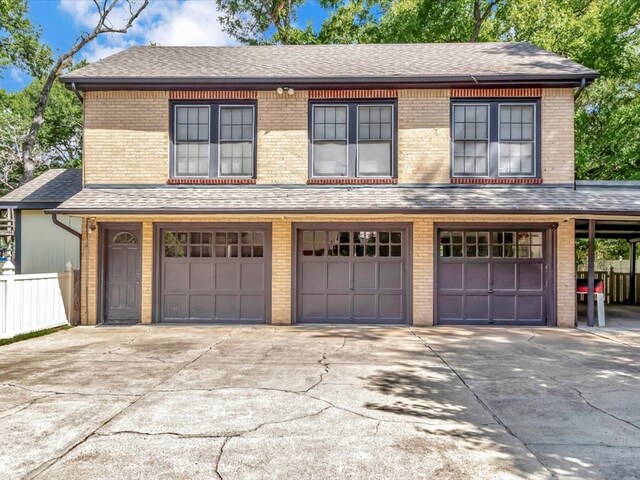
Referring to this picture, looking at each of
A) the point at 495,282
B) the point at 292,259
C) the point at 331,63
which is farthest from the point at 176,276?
the point at 495,282

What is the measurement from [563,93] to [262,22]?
1970cm

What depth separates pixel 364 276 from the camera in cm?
1098

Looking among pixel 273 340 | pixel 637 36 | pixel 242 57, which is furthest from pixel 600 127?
pixel 273 340

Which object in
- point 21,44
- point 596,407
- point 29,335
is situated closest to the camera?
point 596,407

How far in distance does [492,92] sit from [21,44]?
79.1 feet

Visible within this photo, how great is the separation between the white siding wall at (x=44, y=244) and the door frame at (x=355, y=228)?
5.92 meters

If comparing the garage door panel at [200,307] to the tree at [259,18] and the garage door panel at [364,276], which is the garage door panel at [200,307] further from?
the tree at [259,18]

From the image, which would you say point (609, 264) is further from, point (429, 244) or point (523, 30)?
point (429, 244)

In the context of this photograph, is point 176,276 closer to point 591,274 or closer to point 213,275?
point 213,275

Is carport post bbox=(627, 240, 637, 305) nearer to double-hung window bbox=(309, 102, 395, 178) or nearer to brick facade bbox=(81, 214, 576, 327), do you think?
brick facade bbox=(81, 214, 576, 327)

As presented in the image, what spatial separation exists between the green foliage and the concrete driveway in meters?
21.5

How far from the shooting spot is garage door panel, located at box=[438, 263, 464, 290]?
1088 cm

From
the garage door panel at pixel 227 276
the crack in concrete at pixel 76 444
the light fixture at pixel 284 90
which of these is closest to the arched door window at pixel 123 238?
the garage door panel at pixel 227 276

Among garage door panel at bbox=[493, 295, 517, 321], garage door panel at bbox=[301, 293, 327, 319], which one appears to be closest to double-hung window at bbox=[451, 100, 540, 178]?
garage door panel at bbox=[493, 295, 517, 321]
